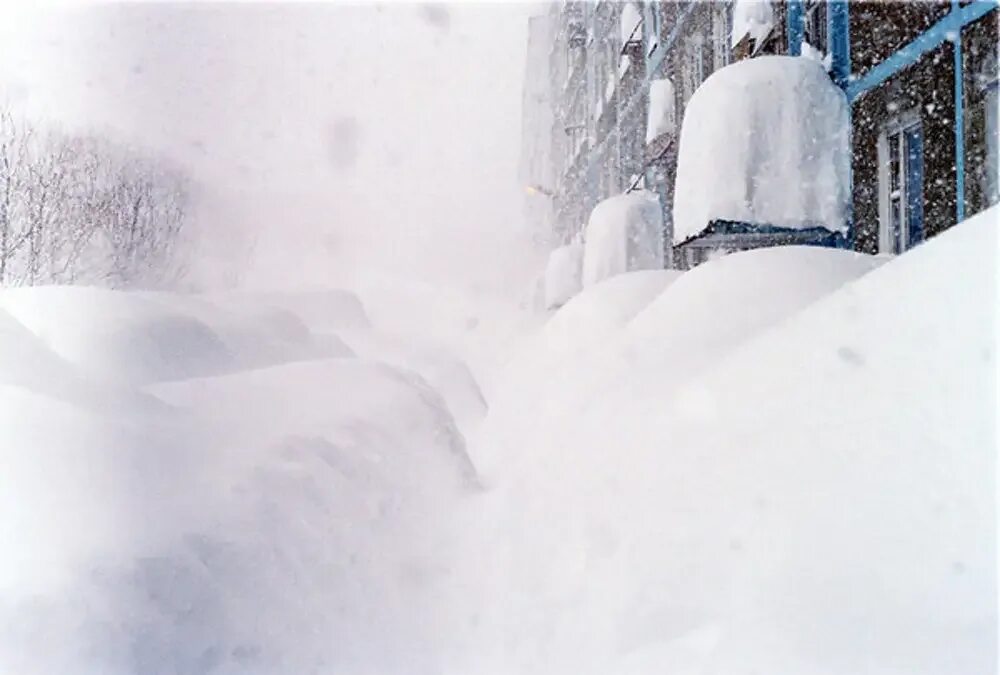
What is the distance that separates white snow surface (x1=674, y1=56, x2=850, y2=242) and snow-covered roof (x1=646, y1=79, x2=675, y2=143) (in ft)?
13.3

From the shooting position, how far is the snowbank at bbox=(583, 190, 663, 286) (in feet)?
26.8

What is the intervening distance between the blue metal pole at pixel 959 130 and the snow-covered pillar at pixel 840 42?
1339 millimetres

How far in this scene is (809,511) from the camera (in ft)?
6.44

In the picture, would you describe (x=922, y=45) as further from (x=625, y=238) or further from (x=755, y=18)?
(x=625, y=238)

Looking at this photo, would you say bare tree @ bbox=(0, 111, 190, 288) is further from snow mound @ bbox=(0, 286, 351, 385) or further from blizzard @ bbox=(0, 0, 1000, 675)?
snow mound @ bbox=(0, 286, 351, 385)

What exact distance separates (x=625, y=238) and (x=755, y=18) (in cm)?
260

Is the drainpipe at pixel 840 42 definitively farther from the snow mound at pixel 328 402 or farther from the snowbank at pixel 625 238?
the snow mound at pixel 328 402

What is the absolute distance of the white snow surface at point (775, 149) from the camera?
4883 mm

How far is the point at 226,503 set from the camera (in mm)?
3146

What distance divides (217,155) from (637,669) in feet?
12.5

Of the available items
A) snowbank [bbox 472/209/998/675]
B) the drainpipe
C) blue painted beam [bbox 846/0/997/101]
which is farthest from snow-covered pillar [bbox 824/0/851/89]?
snowbank [bbox 472/209/998/675]

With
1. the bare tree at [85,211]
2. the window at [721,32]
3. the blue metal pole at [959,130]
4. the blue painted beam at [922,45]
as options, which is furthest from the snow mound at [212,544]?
the window at [721,32]

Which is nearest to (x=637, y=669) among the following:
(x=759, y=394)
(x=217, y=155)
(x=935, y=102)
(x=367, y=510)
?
(x=759, y=394)

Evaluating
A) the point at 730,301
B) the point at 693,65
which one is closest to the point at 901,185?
the point at 730,301
